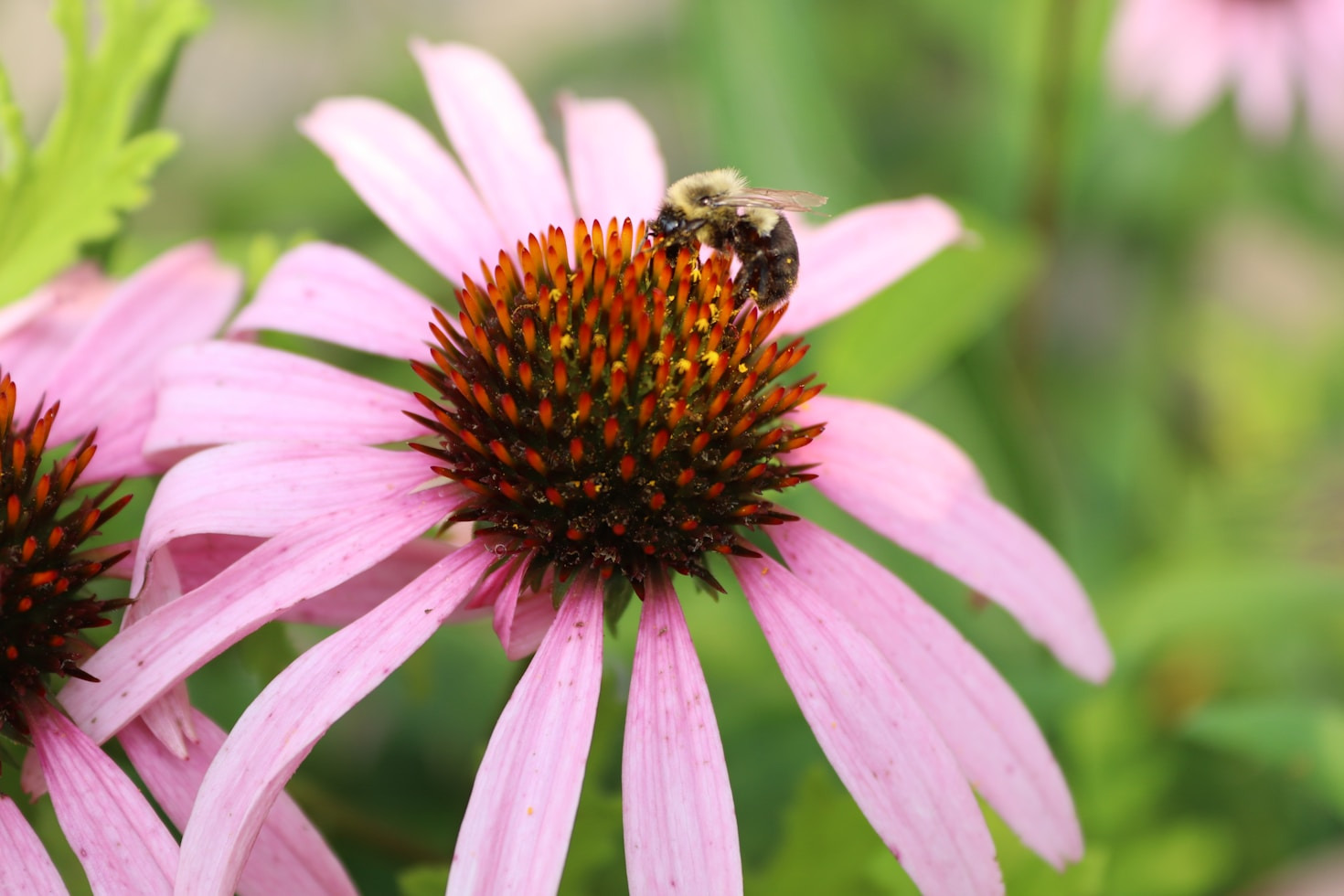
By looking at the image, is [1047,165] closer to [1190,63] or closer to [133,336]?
[1190,63]

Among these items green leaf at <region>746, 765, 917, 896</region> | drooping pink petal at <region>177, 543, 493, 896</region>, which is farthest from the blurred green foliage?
drooping pink petal at <region>177, 543, 493, 896</region>

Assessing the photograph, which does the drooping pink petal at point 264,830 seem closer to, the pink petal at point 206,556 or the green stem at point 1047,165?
the pink petal at point 206,556

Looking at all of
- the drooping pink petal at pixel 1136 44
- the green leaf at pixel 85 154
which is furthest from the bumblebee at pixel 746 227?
the drooping pink petal at pixel 1136 44

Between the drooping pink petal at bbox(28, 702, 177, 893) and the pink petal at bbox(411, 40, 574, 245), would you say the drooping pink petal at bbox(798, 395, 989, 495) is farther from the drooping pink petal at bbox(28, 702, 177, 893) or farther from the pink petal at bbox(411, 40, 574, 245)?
the drooping pink petal at bbox(28, 702, 177, 893)

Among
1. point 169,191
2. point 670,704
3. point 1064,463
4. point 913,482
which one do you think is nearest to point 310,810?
point 670,704

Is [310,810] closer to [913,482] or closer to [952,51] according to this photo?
[913,482]

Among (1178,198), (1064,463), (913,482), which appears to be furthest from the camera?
(1178,198)

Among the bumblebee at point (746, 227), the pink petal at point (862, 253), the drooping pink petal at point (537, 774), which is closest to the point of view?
the drooping pink petal at point (537, 774)
